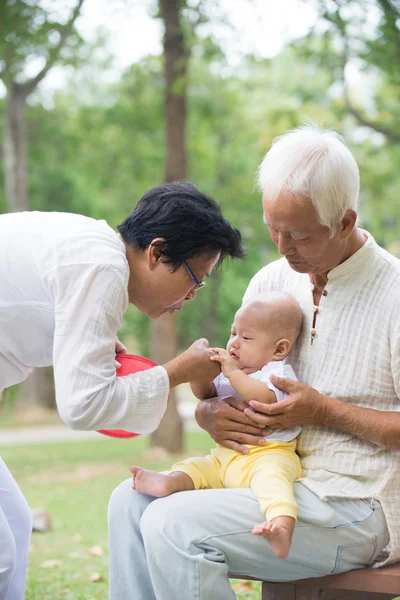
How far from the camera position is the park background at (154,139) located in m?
8.70

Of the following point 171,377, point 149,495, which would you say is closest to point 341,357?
point 171,377

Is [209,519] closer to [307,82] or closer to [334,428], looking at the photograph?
[334,428]

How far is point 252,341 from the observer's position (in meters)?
3.09

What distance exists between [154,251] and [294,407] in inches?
28.1

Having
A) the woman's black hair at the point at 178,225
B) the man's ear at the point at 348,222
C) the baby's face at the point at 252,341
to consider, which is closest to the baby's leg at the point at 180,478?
the baby's face at the point at 252,341

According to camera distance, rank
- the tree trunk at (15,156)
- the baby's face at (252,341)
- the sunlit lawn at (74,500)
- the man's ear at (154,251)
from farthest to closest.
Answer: the tree trunk at (15,156) < the sunlit lawn at (74,500) < the baby's face at (252,341) < the man's ear at (154,251)

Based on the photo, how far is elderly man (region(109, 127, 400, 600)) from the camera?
8.82ft

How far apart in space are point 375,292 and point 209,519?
990 mm

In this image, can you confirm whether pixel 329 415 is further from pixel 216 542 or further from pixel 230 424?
pixel 216 542

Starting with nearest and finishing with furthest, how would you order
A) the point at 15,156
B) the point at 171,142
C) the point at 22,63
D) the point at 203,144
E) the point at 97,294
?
the point at 97,294
the point at 171,142
the point at 22,63
the point at 15,156
the point at 203,144

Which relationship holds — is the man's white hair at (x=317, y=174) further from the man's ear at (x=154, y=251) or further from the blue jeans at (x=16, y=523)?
the blue jeans at (x=16, y=523)

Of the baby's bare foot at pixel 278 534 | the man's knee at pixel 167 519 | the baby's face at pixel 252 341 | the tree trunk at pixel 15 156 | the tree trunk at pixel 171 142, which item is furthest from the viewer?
the tree trunk at pixel 15 156

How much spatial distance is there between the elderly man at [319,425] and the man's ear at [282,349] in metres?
0.09

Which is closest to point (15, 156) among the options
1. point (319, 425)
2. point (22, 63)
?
point (22, 63)
